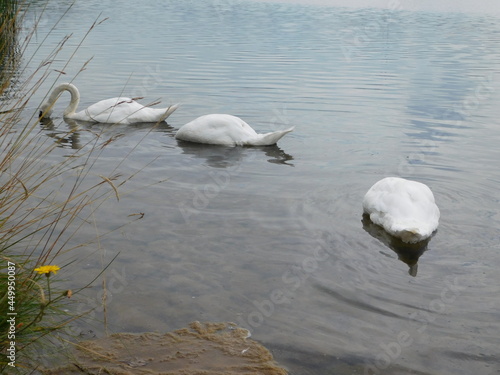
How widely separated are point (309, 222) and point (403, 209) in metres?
1.01

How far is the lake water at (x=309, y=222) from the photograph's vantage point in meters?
4.90

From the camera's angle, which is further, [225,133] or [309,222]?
[225,133]

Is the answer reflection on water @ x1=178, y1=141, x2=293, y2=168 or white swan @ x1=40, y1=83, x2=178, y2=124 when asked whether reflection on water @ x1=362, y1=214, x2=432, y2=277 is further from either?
white swan @ x1=40, y1=83, x2=178, y2=124

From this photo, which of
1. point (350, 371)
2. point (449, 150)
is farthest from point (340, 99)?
point (350, 371)

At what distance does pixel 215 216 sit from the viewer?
723 cm

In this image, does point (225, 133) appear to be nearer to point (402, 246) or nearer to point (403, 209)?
point (403, 209)

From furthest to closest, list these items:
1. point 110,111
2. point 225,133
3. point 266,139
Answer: point 110,111 → point 225,133 → point 266,139

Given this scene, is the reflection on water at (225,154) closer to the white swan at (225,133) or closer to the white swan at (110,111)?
the white swan at (225,133)

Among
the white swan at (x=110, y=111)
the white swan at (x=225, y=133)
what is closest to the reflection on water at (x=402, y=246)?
the white swan at (x=225, y=133)

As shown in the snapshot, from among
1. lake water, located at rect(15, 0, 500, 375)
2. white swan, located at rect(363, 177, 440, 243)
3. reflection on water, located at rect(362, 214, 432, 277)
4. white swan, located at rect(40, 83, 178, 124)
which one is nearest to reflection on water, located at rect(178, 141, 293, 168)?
lake water, located at rect(15, 0, 500, 375)

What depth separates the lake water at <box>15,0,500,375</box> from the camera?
4902 mm

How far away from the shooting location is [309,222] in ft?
23.1

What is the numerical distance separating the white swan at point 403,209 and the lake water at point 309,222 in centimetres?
19

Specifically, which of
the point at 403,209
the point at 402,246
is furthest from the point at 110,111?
the point at 402,246
